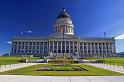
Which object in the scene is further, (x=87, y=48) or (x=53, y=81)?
→ (x=87, y=48)

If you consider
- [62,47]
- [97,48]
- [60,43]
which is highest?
[60,43]

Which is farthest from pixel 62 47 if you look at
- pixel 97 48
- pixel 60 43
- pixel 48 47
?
pixel 97 48

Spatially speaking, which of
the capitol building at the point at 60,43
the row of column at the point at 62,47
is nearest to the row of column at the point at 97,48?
the capitol building at the point at 60,43

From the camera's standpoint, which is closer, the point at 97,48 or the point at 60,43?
the point at 60,43

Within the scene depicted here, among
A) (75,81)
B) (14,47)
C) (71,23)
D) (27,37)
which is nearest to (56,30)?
(71,23)

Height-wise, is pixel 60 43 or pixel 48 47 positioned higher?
pixel 60 43

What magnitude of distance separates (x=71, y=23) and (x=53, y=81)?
14141 cm

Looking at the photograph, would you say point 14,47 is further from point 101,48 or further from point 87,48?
point 101,48

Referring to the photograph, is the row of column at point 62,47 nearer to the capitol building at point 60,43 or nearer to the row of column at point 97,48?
the capitol building at point 60,43

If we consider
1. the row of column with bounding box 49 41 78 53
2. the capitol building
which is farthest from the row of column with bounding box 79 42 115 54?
the row of column with bounding box 49 41 78 53

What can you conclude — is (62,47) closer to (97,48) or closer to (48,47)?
(48,47)

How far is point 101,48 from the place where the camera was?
145m

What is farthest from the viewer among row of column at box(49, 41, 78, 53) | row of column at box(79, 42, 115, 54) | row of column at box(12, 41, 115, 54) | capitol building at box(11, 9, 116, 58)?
row of column at box(79, 42, 115, 54)

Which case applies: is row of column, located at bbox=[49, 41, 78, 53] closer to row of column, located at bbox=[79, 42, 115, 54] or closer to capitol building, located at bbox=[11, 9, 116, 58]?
capitol building, located at bbox=[11, 9, 116, 58]
